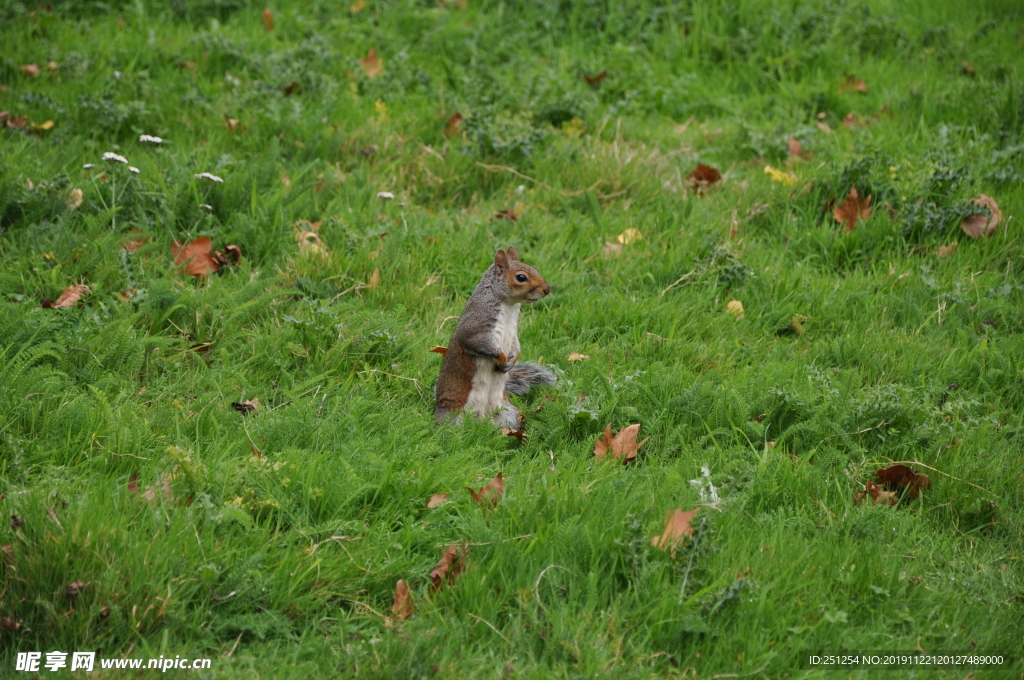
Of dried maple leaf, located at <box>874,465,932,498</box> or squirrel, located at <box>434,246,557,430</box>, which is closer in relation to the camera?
dried maple leaf, located at <box>874,465,932,498</box>

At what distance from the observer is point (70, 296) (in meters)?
4.04

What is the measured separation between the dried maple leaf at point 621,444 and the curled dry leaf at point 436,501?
2.30 ft

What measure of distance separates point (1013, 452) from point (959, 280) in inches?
60.3

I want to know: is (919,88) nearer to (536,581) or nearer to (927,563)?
(927,563)

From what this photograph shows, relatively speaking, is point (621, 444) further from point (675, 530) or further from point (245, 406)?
point (245, 406)

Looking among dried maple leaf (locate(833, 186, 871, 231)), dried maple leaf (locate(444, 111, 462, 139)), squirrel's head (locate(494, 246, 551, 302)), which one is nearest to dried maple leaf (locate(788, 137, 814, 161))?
dried maple leaf (locate(833, 186, 871, 231))

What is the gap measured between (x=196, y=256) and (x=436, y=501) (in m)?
2.27

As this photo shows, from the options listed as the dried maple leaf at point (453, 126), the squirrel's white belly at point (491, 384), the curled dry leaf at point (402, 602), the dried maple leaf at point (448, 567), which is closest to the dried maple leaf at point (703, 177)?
the dried maple leaf at point (453, 126)

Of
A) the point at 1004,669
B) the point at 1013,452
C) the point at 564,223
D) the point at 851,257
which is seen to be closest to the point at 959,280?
the point at 851,257

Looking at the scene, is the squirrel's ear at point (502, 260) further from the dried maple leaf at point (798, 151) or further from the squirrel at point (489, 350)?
the dried maple leaf at point (798, 151)

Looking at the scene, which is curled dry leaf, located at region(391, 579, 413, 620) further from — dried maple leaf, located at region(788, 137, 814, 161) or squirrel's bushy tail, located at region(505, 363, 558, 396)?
dried maple leaf, located at region(788, 137, 814, 161)

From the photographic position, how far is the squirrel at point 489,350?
3629mm

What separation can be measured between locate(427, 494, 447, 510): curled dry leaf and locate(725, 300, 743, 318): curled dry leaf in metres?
2.12

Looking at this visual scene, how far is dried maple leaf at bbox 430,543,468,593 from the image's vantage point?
272cm
